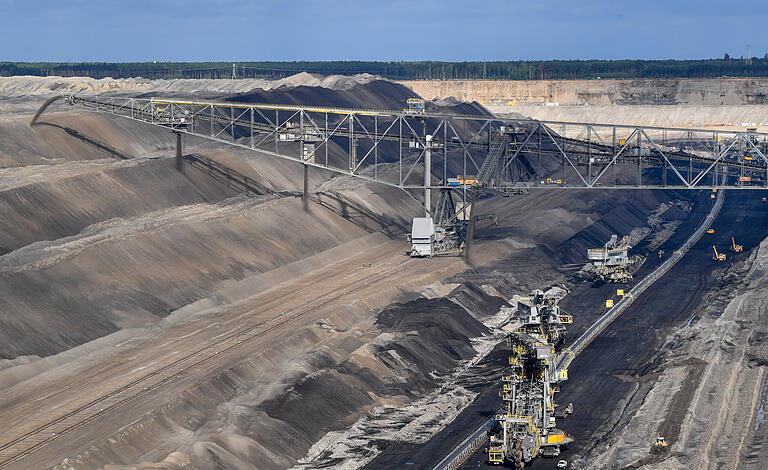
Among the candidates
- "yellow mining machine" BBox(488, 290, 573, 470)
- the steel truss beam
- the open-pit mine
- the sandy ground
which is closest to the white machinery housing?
the open-pit mine

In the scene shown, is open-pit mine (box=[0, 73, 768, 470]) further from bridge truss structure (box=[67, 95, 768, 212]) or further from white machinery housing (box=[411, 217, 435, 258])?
bridge truss structure (box=[67, 95, 768, 212])

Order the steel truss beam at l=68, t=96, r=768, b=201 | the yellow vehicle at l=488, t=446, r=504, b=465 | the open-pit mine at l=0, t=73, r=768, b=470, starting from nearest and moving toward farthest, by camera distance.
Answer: the yellow vehicle at l=488, t=446, r=504, b=465 < the open-pit mine at l=0, t=73, r=768, b=470 < the steel truss beam at l=68, t=96, r=768, b=201

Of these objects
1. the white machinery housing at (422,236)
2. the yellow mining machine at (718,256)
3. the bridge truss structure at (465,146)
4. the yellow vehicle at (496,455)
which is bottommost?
the yellow mining machine at (718,256)

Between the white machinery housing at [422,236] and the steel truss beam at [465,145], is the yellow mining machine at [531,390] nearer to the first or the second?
the steel truss beam at [465,145]

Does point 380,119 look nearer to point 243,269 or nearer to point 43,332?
point 243,269

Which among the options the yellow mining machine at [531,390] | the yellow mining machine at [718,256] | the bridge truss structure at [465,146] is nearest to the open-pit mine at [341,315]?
the yellow mining machine at [531,390]

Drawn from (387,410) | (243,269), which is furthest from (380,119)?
(387,410)

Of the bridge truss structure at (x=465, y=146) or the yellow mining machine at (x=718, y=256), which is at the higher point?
the bridge truss structure at (x=465, y=146)
